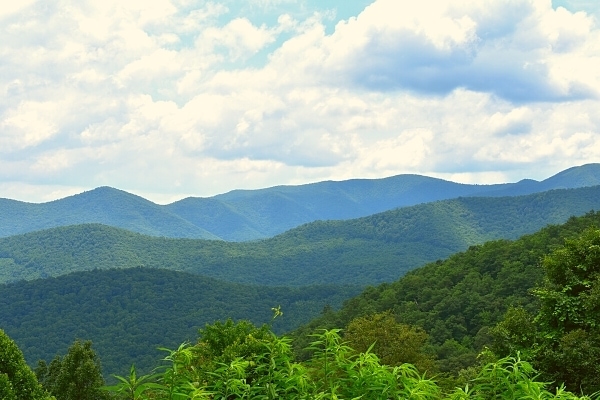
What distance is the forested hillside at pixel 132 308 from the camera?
12162cm

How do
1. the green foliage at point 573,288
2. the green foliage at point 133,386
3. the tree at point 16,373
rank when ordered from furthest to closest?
the tree at point 16,373 → the green foliage at point 573,288 → the green foliage at point 133,386

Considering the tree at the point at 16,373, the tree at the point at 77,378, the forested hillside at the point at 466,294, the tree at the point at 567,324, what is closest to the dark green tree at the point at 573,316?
the tree at the point at 567,324

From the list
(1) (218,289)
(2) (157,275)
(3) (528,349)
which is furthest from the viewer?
(2) (157,275)

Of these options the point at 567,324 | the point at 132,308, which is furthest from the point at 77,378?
the point at 132,308

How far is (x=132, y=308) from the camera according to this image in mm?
149125

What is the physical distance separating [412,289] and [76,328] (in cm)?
9033

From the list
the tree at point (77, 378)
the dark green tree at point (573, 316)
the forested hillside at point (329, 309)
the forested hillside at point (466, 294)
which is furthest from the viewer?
the forested hillside at point (466, 294)

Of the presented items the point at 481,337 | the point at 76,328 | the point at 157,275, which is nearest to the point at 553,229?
the point at 481,337

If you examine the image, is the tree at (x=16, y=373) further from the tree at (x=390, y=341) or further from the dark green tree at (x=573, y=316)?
the dark green tree at (x=573, y=316)

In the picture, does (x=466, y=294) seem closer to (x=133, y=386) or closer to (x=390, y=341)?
(x=390, y=341)

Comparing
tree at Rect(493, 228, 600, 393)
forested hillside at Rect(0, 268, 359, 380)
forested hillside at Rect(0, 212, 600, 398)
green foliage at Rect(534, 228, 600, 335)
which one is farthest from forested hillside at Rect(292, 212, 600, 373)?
forested hillside at Rect(0, 268, 359, 380)

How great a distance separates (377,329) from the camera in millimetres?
29828

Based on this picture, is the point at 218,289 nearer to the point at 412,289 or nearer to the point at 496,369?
the point at 412,289

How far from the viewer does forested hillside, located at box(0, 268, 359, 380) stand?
12162cm
